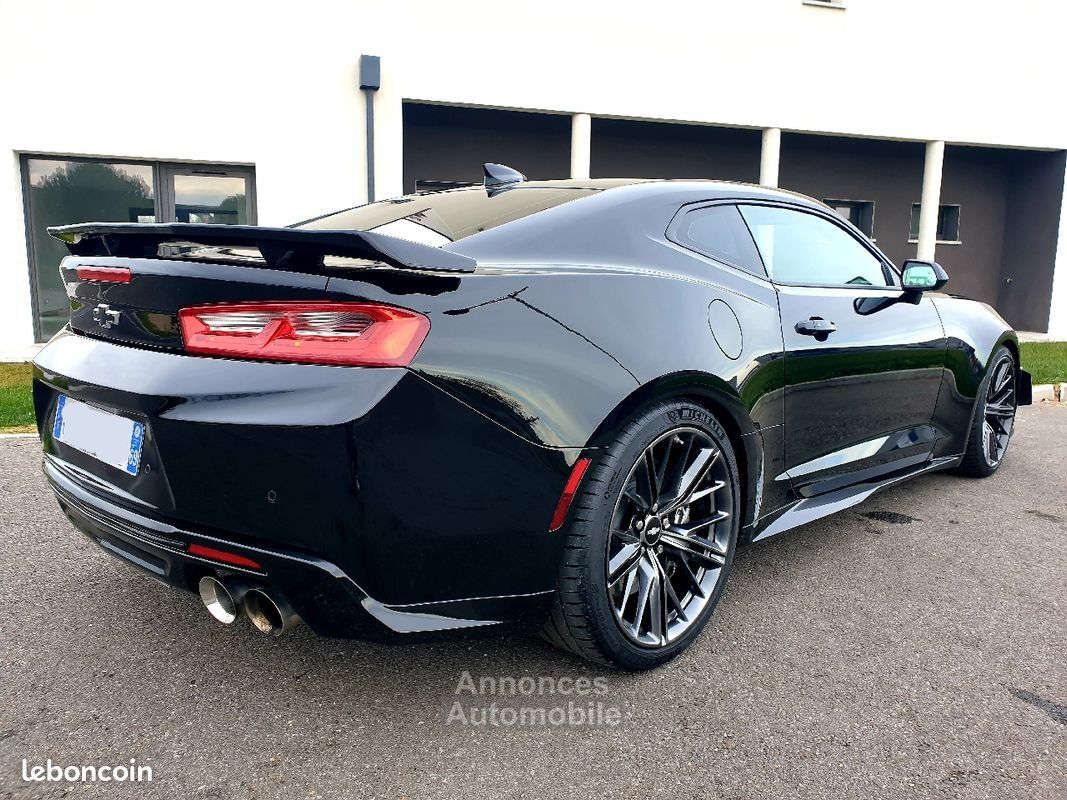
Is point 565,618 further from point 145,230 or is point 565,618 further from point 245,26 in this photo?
point 245,26

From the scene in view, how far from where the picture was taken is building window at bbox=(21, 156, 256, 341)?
352 inches

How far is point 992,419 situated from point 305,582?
413 cm

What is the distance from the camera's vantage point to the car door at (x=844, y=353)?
113 inches

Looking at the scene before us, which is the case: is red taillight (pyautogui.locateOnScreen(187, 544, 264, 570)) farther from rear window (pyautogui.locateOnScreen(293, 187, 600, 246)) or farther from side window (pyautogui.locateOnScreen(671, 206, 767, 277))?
side window (pyautogui.locateOnScreen(671, 206, 767, 277))

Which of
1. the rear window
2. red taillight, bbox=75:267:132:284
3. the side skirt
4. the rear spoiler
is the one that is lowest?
the side skirt

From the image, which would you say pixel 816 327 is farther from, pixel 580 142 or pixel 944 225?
pixel 944 225

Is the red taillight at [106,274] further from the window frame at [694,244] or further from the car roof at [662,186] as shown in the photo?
the window frame at [694,244]

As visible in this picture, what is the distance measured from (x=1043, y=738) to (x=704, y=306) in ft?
4.66

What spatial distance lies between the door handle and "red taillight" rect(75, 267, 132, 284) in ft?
6.83

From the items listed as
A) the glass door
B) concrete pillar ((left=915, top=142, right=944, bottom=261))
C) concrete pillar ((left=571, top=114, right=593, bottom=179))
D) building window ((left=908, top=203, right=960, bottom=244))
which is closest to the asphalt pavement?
the glass door

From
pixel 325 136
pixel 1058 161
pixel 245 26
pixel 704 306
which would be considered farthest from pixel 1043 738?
pixel 1058 161

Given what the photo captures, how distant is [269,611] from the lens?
1.87 meters

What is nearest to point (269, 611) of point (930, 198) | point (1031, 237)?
point (930, 198)

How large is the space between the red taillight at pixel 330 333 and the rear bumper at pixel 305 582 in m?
0.44
